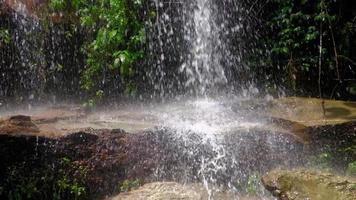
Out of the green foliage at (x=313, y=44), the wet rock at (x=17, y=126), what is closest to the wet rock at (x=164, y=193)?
the wet rock at (x=17, y=126)

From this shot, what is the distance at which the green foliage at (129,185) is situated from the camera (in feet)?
16.1

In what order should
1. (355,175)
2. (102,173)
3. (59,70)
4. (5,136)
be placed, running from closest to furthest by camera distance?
(5,136) < (102,173) < (355,175) < (59,70)

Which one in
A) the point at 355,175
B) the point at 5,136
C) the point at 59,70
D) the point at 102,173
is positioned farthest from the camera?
the point at 59,70

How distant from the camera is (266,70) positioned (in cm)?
830

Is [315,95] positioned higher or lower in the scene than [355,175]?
higher

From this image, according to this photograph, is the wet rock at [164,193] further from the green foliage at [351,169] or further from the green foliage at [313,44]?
the green foliage at [313,44]

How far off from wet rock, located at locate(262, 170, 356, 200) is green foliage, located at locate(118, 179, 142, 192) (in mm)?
1485

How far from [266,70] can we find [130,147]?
4.20 m

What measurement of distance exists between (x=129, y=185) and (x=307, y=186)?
2.02 meters

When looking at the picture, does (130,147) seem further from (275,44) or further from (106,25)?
(275,44)

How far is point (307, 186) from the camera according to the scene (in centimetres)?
429

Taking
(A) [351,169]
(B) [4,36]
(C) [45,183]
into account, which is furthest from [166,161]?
(B) [4,36]

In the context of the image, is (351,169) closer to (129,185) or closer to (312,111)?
(312,111)

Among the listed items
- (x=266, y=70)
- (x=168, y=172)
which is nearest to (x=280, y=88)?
(x=266, y=70)
